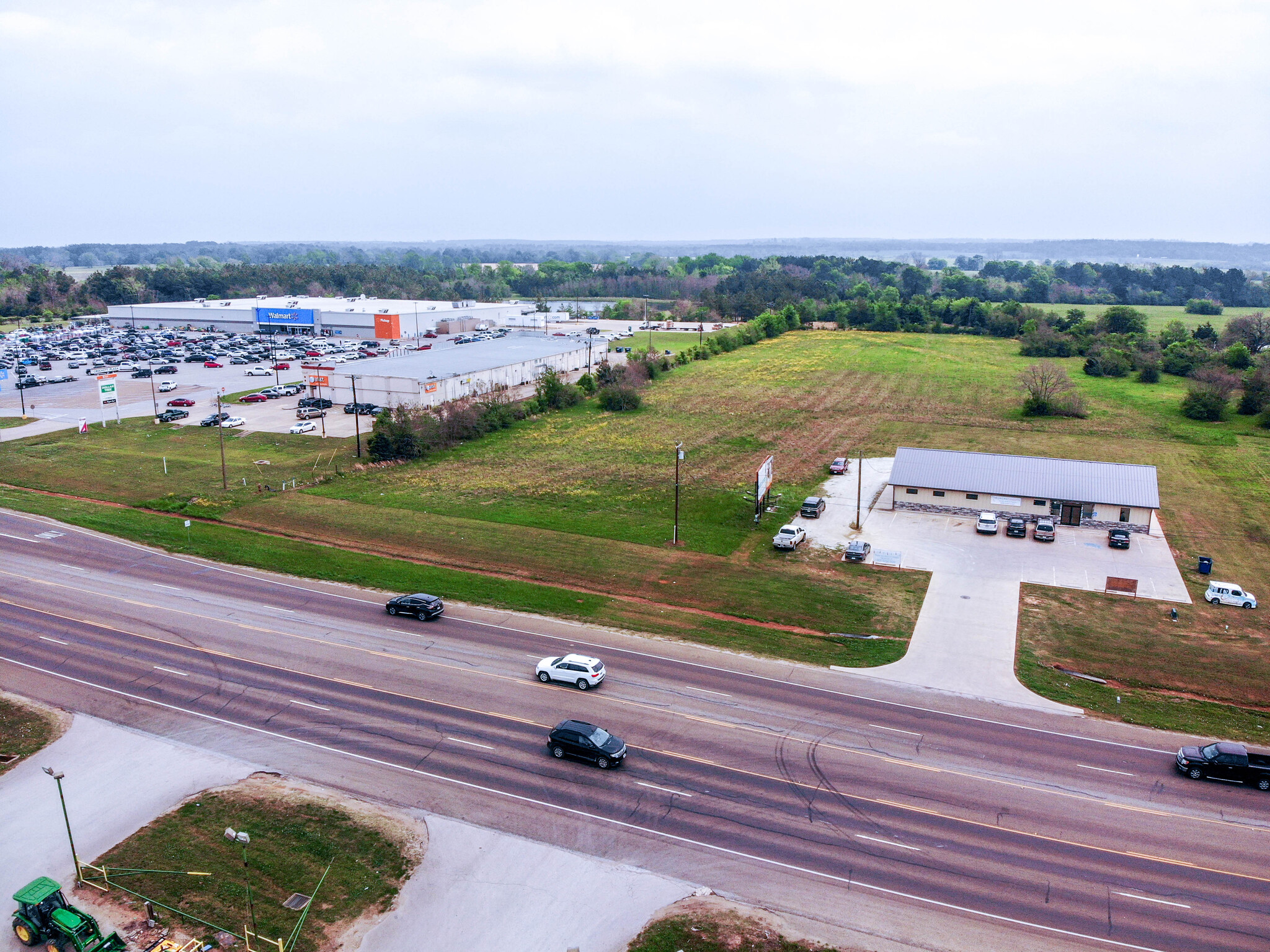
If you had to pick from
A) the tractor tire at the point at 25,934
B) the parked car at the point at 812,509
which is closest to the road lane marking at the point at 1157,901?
the tractor tire at the point at 25,934

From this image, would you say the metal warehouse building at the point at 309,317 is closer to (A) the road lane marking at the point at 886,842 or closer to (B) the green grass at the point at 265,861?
Answer: (B) the green grass at the point at 265,861

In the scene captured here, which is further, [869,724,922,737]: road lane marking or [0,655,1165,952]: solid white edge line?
[869,724,922,737]: road lane marking

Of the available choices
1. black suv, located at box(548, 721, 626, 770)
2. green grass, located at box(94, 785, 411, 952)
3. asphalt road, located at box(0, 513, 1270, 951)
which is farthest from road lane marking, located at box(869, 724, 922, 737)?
green grass, located at box(94, 785, 411, 952)

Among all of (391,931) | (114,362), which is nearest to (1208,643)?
(391,931)

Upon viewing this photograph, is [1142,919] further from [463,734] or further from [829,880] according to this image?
[463,734]

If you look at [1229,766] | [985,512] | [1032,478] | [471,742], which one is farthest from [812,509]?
[471,742]

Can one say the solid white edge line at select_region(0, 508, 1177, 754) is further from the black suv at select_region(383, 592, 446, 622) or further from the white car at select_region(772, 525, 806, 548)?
the white car at select_region(772, 525, 806, 548)

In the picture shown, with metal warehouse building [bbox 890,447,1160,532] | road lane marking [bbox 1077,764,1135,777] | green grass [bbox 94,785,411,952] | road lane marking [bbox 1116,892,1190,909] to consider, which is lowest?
road lane marking [bbox 1077,764,1135,777]
